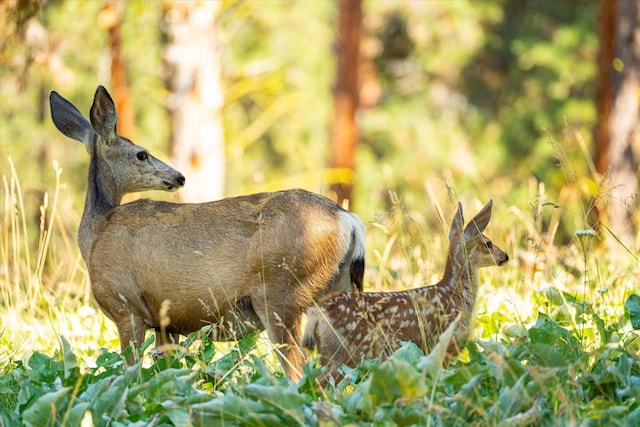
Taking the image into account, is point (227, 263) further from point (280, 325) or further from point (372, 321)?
point (372, 321)

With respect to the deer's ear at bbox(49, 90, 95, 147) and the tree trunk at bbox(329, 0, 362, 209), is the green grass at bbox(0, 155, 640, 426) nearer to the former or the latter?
the deer's ear at bbox(49, 90, 95, 147)

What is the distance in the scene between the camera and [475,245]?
6.15 meters

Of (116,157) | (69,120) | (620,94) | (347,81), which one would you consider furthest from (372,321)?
(347,81)

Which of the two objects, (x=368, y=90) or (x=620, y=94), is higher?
(x=620, y=94)

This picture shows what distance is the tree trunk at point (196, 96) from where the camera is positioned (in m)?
14.3

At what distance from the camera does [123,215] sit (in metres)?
6.31

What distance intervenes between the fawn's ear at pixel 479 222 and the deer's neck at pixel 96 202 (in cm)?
216

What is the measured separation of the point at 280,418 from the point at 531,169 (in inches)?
877

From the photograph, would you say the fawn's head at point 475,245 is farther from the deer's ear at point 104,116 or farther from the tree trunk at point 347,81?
the tree trunk at point 347,81

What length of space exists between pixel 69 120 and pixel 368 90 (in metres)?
24.2

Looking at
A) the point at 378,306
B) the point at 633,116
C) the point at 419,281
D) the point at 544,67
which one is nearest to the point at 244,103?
the point at 544,67

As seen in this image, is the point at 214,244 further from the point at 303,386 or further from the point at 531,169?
the point at 531,169

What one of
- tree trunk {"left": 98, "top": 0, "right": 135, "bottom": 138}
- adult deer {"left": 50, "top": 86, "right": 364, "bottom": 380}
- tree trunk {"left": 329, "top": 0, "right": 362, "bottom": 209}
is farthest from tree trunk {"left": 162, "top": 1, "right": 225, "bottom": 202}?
adult deer {"left": 50, "top": 86, "right": 364, "bottom": 380}

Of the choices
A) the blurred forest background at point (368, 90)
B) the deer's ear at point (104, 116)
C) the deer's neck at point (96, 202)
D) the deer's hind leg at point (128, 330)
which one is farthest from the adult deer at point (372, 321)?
the blurred forest background at point (368, 90)
